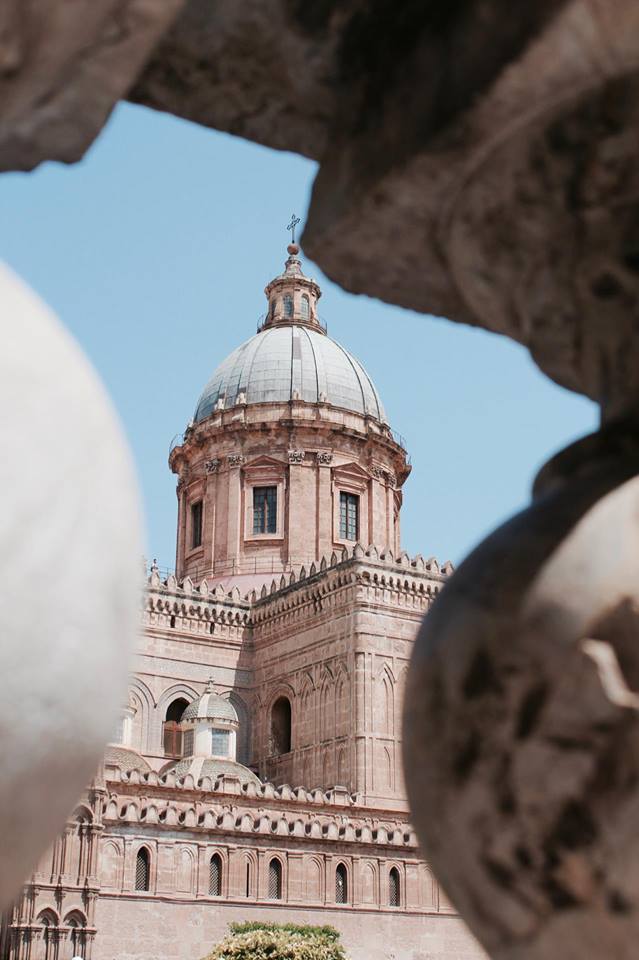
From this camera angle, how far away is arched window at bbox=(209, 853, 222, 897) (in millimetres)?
18844

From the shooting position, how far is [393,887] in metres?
20.9

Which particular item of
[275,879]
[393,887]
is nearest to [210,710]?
[275,879]

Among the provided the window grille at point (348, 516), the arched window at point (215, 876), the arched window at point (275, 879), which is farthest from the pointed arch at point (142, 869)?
the window grille at point (348, 516)

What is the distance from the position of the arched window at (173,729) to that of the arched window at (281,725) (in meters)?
2.18

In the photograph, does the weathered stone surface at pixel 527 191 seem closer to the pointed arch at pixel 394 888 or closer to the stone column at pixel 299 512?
the pointed arch at pixel 394 888

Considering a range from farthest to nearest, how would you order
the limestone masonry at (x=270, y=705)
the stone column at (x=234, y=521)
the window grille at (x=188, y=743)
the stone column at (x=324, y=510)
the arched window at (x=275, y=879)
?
the stone column at (x=234, y=521) < the stone column at (x=324, y=510) < the window grille at (x=188, y=743) < the arched window at (x=275, y=879) < the limestone masonry at (x=270, y=705)

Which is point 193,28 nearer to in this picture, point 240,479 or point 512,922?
point 512,922

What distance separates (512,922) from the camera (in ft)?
3.22

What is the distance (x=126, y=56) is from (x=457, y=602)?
56cm

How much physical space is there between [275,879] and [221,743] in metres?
4.76

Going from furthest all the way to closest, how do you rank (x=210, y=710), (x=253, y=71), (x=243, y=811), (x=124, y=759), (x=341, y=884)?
(x=210, y=710) < (x=124, y=759) < (x=341, y=884) < (x=243, y=811) < (x=253, y=71)

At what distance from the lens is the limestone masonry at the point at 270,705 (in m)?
18.2

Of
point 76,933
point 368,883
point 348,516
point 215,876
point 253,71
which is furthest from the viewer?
point 348,516

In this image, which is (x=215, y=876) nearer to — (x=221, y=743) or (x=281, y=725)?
(x=221, y=743)
